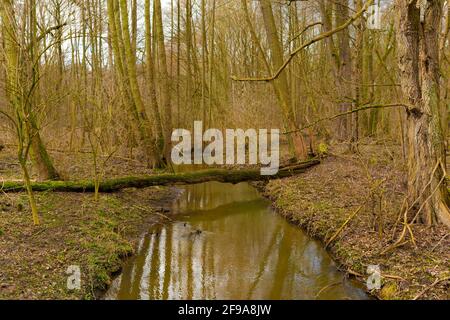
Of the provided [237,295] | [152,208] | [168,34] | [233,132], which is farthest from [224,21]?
[237,295]

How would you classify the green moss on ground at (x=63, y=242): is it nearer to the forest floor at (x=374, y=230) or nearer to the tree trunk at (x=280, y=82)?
the forest floor at (x=374, y=230)

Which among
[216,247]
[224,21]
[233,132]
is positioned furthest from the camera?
[224,21]

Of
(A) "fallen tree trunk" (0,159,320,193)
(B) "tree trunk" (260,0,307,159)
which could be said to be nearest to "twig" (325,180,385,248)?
(A) "fallen tree trunk" (0,159,320,193)

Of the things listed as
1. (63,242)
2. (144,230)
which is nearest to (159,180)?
(144,230)

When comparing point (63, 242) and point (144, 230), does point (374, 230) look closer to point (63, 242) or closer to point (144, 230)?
point (144, 230)

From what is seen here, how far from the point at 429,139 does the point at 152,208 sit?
6.18 m

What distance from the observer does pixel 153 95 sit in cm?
1328

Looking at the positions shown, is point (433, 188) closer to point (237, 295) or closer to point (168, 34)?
point (237, 295)

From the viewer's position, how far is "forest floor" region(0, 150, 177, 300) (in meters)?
5.12

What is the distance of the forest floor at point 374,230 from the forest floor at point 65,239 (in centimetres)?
336

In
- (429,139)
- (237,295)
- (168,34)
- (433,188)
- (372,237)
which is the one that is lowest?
(237,295)

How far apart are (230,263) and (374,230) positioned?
235 cm

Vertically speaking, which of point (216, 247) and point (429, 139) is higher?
point (429, 139)
